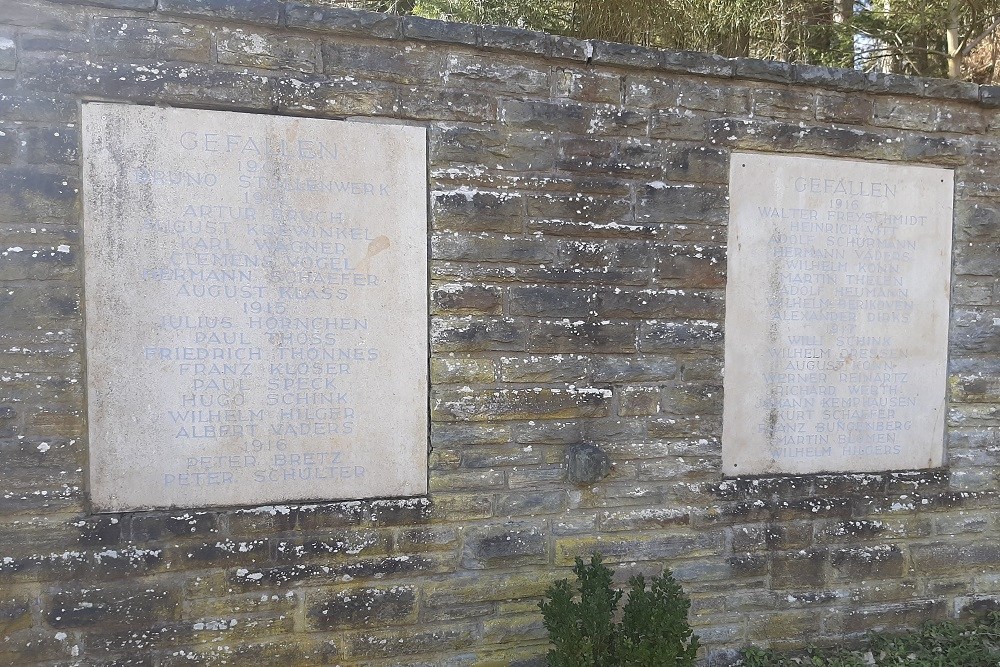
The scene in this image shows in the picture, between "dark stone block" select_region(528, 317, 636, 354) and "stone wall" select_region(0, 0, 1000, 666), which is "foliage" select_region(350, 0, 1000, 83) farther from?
"dark stone block" select_region(528, 317, 636, 354)

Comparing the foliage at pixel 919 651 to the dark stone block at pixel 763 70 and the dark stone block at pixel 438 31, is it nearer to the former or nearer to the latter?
the dark stone block at pixel 763 70

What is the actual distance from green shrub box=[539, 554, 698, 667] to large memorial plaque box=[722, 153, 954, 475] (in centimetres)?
90

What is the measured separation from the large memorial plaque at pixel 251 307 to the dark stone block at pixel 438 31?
1.29ft

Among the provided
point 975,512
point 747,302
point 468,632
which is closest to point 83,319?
point 468,632

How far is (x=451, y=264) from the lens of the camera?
2809 mm

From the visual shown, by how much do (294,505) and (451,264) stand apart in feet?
3.96

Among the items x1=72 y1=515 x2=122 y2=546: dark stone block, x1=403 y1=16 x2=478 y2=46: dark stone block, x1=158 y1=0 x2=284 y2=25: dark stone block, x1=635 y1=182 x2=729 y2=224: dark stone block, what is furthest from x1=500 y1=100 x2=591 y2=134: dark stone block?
x1=72 y1=515 x2=122 y2=546: dark stone block

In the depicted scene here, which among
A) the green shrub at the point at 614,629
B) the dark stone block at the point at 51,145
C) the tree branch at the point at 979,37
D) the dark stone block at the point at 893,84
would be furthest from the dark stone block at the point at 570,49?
the tree branch at the point at 979,37

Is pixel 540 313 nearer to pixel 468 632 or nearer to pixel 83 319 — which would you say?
pixel 468 632

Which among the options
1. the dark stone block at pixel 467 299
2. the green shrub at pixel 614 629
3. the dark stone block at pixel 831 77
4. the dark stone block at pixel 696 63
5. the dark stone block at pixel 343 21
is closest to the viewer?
the green shrub at pixel 614 629

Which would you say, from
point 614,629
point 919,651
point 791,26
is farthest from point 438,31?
point 791,26

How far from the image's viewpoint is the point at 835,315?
3232 mm

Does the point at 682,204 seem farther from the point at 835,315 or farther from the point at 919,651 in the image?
the point at 919,651

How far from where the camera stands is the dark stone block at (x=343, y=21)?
2586 mm
